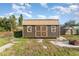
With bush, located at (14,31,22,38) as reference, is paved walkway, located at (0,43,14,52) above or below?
below

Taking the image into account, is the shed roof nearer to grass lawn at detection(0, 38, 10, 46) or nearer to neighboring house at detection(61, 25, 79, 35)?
neighboring house at detection(61, 25, 79, 35)

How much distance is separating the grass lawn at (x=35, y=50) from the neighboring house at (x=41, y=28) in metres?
0.09

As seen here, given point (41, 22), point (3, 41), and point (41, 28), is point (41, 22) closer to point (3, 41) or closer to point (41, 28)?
point (41, 28)

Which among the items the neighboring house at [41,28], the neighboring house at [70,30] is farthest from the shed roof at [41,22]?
the neighboring house at [70,30]

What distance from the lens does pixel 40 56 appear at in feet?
11.1

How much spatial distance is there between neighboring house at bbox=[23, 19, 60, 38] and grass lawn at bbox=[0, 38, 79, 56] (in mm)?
89

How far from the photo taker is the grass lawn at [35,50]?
3.41 metres

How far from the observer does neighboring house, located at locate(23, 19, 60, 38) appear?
346 centimetres

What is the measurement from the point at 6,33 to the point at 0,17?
242 mm

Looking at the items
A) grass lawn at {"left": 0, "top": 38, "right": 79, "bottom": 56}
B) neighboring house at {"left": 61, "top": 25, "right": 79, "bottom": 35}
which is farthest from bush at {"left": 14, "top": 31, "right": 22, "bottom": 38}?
neighboring house at {"left": 61, "top": 25, "right": 79, "bottom": 35}

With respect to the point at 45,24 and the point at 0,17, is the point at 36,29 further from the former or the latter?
the point at 0,17

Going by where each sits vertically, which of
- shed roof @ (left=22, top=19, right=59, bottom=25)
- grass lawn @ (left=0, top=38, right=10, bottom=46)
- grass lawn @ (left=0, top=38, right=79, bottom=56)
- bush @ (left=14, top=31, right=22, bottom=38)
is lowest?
grass lawn @ (left=0, top=38, right=79, bottom=56)

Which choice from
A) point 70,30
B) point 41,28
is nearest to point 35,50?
point 41,28

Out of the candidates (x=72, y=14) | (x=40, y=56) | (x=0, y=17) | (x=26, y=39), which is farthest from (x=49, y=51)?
(x=0, y=17)
